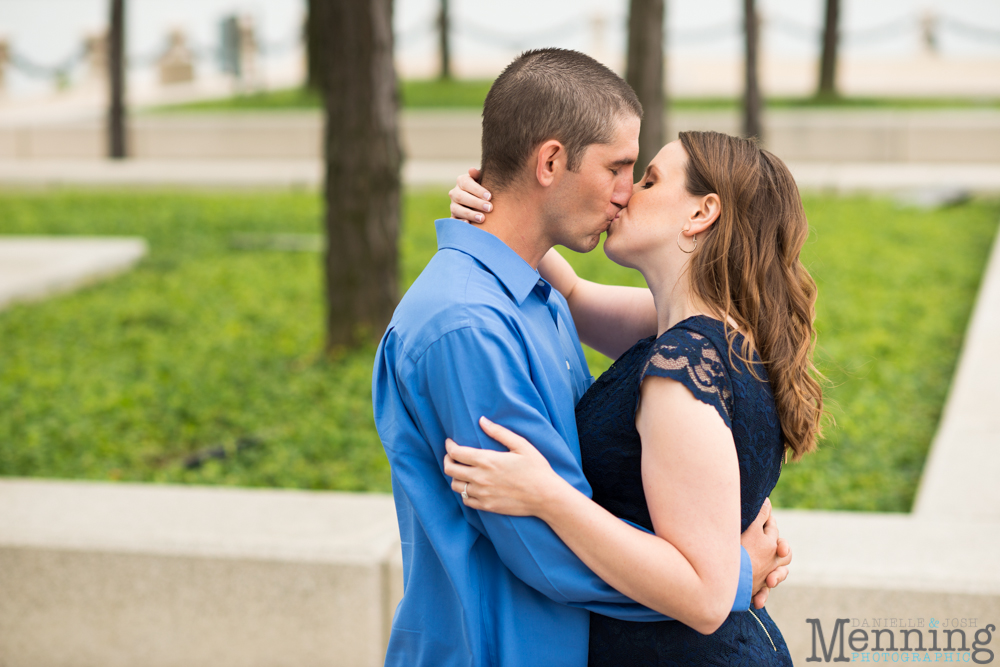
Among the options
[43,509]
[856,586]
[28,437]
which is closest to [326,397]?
[28,437]

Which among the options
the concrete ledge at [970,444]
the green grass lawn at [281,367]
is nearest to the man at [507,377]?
the green grass lawn at [281,367]

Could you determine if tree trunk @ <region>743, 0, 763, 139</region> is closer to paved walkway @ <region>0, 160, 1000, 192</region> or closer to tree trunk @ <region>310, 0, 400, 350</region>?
paved walkway @ <region>0, 160, 1000, 192</region>

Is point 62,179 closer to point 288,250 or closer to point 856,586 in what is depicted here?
point 288,250

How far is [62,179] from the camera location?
16.5 m

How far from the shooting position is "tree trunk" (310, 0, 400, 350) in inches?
259

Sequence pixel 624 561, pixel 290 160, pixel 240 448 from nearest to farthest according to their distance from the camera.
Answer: pixel 624 561 → pixel 240 448 → pixel 290 160

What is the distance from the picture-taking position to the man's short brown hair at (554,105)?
192 centimetres

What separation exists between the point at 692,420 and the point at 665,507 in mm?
172

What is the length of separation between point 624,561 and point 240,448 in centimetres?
417

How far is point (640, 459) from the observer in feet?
6.36

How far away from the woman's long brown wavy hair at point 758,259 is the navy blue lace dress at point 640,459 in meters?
0.05

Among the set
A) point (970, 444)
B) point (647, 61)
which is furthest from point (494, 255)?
point (647, 61)

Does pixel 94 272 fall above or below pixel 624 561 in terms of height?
below

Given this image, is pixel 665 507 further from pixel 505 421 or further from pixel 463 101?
pixel 463 101
